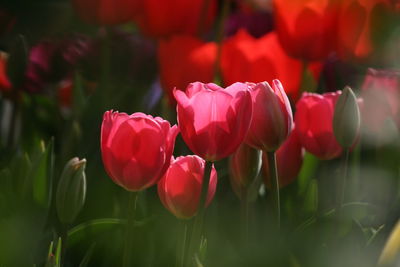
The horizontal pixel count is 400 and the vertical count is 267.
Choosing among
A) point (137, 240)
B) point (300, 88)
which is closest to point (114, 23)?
point (300, 88)

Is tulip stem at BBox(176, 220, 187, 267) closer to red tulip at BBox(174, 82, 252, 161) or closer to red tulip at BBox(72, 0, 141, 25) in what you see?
red tulip at BBox(174, 82, 252, 161)

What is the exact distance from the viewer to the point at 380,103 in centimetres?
59

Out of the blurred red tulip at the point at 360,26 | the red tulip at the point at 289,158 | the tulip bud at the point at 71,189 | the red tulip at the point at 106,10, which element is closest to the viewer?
the tulip bud at the point at 71,189

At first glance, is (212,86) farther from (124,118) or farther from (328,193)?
(328,193)

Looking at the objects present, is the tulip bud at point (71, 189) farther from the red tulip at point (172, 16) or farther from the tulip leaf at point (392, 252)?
the red tulip at point (172, 16)

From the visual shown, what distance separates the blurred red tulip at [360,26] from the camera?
65 centimetres

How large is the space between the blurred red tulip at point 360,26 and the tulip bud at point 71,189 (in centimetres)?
31

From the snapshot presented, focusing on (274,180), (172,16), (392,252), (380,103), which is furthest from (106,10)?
(392,252)

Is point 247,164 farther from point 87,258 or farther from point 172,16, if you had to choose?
point 172,16

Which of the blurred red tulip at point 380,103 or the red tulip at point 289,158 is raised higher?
the blurred red tulip at point 380,103

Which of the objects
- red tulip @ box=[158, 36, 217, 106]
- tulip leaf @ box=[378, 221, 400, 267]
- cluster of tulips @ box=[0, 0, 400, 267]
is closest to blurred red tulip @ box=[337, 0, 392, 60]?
cluster of tulips @ box=[0, 0, 400, 267]

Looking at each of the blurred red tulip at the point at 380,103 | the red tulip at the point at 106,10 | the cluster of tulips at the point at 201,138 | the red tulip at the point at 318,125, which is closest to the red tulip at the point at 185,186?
the cluster of tulips at the point at 201,138

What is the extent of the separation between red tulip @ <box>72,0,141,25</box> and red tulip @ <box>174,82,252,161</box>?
0.39m

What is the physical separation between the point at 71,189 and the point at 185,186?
6 cm
